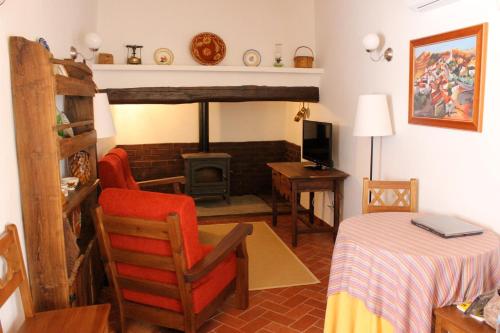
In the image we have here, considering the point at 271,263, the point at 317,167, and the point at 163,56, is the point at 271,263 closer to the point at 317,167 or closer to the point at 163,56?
the point at 317,167

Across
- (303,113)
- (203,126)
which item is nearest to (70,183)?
(303,113)

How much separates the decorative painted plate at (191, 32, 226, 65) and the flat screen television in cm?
A: 126

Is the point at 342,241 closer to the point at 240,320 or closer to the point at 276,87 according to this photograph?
the point at 240,320

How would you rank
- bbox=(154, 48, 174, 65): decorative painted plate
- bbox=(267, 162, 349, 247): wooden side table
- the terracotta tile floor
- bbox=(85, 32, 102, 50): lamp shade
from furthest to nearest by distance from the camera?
1. bbox=(154, 48, 174, 65): decorative painted plate
2. bbox=(267, 162, 349, 247): wooden side table
3. bbox=(85, 32, 102, 50): lamp shade
4. the terracotta tile floor

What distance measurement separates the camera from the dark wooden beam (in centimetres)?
450

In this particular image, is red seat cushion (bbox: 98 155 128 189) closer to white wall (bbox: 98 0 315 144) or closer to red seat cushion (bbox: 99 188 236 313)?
→ red seat cushion (bbox: 99 188 236 313)

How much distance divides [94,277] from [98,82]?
214 centimetres

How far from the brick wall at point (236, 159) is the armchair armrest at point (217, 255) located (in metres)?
3.58

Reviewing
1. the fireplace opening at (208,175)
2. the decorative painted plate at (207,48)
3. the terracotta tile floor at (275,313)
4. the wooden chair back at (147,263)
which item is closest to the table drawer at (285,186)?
the terracotta tile floor at (275,313)

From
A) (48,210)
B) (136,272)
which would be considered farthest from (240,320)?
(48,210)

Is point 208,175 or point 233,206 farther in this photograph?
point 208,175

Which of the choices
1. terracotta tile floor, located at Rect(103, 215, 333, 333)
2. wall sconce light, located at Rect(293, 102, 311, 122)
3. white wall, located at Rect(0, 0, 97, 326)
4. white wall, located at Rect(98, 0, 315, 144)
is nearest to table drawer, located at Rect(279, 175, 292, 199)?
terracotta tile floor, located at Rect(103, 215, 333, 333)

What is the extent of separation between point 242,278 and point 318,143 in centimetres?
206

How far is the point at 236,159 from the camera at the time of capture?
6938mm
